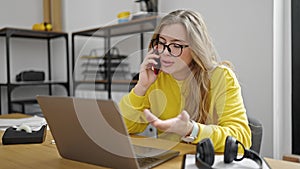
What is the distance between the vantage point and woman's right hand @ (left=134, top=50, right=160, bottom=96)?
107cm

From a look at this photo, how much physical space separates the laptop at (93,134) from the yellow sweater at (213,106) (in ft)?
0.61

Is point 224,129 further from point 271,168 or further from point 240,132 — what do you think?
point 271,168

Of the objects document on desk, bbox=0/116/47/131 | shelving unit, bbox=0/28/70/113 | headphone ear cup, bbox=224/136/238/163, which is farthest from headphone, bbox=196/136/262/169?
shelving unit, bbox=0/28/70/113

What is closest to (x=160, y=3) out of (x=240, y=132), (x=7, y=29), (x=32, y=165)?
(x=7, y=29)

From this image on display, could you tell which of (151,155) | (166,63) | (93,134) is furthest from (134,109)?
(93,134)

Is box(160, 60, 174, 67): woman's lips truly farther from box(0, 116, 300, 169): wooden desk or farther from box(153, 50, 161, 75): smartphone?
box(0, 116, 300, 169): wooden desk

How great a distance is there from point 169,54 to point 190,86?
172 mm

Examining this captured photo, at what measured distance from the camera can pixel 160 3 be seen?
286 centimetres

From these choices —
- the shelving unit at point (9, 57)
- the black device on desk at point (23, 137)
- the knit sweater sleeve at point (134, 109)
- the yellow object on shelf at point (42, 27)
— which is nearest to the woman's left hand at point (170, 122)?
the knit sweater sleeve at point (134, 109)

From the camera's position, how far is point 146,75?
3.77 ft

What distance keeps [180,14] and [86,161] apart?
0.53m

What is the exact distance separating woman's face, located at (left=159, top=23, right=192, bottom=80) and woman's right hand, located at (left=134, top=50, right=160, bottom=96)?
4 centimetres

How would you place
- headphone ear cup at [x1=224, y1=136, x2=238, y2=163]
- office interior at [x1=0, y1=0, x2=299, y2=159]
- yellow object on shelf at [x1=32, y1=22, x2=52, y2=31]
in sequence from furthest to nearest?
yellow object on shelf at [x1=32, y1=22, x2=52, y2=31] < office interior at [x1=0, y1=0, x2=299, y2=159] < headphone ear cup at [x1=224, y1=136, x2=238, y2=163]

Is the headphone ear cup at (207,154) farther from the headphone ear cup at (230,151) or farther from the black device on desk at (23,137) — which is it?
the black device on desk at (23,137)
